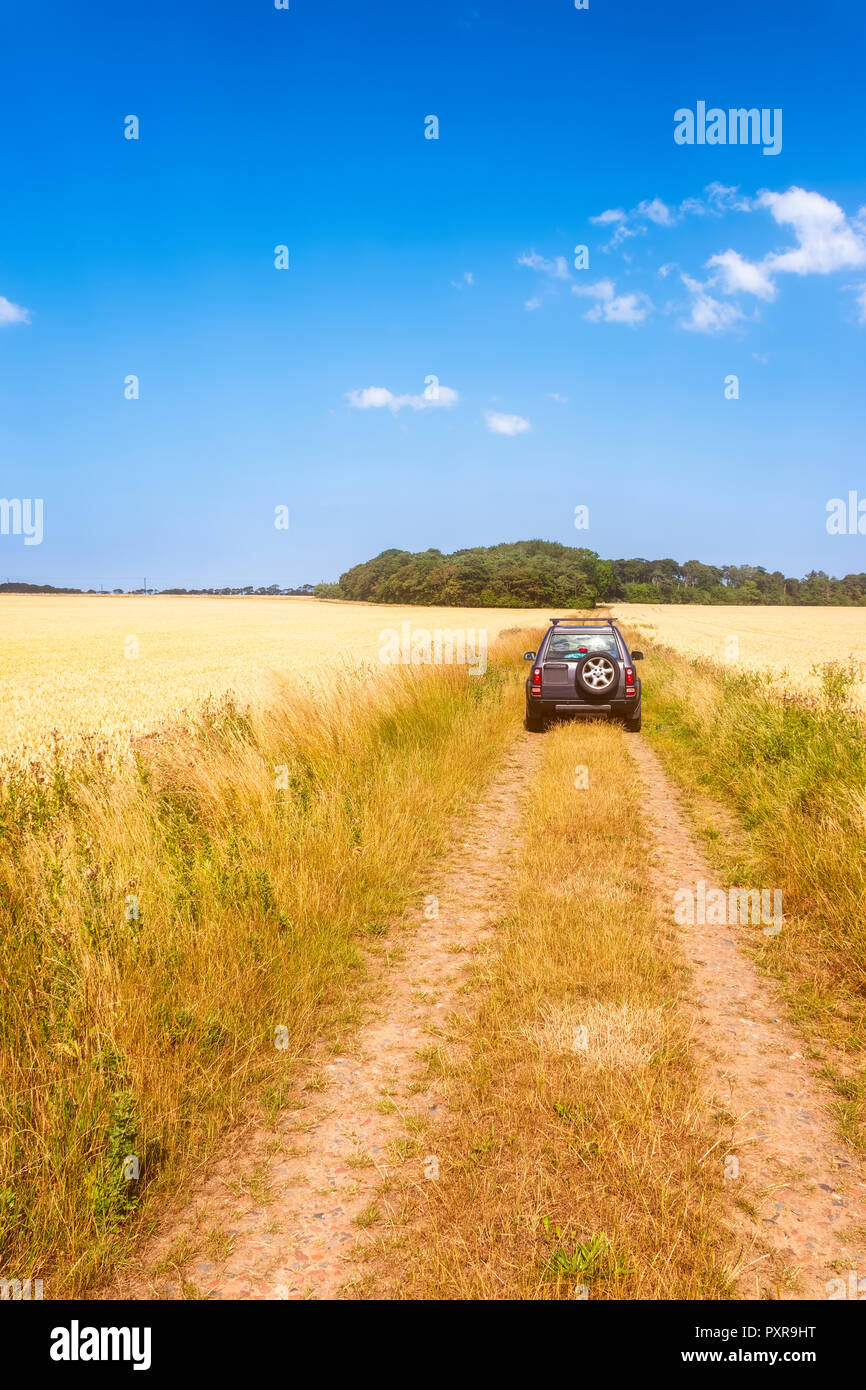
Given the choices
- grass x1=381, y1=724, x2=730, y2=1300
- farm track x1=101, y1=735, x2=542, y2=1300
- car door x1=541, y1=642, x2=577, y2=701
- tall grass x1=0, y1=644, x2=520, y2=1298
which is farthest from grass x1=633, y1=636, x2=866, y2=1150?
tall grass x1=0, y1=644, x2=520, y2=1298

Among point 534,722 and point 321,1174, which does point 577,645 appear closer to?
point 534,722

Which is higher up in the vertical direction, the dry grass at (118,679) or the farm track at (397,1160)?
the dry grass at (118,679)

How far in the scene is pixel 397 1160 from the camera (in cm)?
287

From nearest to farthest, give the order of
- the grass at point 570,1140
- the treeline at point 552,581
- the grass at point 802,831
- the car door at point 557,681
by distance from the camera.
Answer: the grass at point 570,1140, the grass at point 802,831, the car door at point 557,681, the treeline at point 552,581

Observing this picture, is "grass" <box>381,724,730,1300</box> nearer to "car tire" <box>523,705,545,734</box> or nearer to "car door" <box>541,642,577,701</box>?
"car door" <box>541,642,577,701</box>

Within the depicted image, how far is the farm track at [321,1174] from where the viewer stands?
7.68 feet

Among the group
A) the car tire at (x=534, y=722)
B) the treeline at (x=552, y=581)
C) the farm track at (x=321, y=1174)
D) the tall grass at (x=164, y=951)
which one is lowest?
the farm track at (x=321, y=1174)

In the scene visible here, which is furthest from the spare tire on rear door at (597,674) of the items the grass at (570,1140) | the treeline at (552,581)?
the treeline at (552,581)

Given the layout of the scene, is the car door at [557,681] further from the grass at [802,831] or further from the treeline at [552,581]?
the treeline at [552,581]

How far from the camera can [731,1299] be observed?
223cm

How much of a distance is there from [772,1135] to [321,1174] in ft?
6.39

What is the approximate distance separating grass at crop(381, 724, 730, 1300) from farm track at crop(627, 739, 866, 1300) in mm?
125

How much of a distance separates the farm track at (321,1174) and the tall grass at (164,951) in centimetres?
15

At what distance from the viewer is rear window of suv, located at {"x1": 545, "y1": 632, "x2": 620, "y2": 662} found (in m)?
12.3
